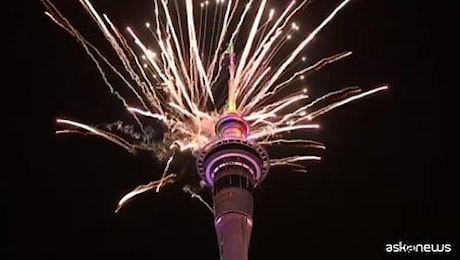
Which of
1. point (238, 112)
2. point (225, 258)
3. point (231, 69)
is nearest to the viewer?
point (231, 69)

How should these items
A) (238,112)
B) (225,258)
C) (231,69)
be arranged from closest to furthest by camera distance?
1. (231,69)
2. (238,112)
3. (225,258)

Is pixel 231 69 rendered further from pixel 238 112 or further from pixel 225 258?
pixel 225 258

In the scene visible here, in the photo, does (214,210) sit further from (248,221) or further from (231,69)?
(231,69)

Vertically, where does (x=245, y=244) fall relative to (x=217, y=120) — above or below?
below

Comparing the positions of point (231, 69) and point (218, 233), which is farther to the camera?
point (218, 233)

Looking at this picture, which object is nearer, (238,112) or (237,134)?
(238,112)

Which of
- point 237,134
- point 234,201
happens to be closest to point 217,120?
point 237,134
